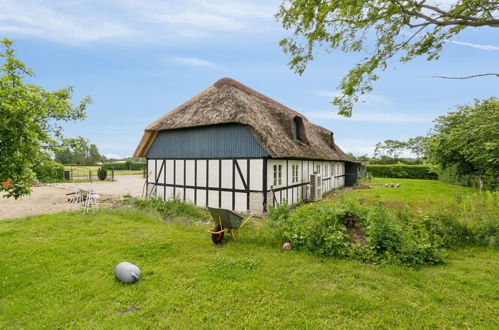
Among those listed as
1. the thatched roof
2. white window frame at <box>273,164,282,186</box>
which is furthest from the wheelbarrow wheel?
white window frame at <box>273,164,282,186</box>

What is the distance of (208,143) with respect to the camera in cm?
1120

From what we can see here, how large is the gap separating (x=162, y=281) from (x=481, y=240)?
7.11m

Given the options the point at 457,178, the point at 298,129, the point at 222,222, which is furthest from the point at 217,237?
the point at 457,178

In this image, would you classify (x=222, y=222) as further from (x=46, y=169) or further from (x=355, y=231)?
(x=46, y=169)

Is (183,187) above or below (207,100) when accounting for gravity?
below

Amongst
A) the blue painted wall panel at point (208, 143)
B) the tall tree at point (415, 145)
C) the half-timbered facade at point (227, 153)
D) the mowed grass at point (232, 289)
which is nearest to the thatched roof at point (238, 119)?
the half-timbered facade at point (227, 153)

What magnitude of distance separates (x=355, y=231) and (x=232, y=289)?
3334mm

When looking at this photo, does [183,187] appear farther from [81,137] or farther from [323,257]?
[323,257]

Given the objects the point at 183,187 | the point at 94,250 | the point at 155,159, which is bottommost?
the point at 94,250

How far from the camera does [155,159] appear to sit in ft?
44.0

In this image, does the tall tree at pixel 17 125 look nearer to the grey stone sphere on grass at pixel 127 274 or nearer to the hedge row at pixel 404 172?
the grey stone sphere on grass at pixel 127 274

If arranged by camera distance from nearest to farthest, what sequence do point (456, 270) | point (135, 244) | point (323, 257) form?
point (456, 270) → point (323, 257) → point (135, 244)

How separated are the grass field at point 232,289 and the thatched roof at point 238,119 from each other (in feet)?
17.8

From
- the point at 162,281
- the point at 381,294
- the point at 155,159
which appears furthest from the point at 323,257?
the point at 155,159
